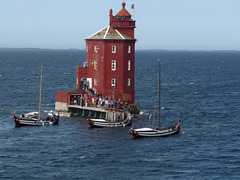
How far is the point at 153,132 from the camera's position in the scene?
7294 cm

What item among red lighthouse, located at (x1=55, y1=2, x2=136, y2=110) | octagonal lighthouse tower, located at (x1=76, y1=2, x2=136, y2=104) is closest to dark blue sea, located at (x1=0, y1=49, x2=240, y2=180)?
red lighthouse, located at (x1=55, y1=2, x2=136, y2=110)

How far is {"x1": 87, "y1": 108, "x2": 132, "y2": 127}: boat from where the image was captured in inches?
3110

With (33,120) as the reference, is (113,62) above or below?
above

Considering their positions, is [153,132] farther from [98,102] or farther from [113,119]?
[98,102]

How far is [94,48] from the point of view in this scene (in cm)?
9038

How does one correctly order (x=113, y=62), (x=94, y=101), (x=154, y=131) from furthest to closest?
(x=113, y=62) < (x=94, y=101) < (x=154, y=131)

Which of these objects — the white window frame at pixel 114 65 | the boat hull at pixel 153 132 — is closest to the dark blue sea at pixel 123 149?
the boat hull at pixel 153 132

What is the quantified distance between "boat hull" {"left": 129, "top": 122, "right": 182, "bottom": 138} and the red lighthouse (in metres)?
15.1

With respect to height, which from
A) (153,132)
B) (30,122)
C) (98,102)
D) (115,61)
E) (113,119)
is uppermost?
(115,61)

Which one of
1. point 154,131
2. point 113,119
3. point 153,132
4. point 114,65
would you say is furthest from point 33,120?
point 154,131

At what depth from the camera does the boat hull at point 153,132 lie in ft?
236

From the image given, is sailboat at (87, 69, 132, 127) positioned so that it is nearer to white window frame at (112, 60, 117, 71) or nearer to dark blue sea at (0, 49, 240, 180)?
dark blue sea at (0, 49, 240, 180)

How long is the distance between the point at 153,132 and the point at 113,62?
1900cm

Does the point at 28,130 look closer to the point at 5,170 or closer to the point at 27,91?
the point at 5,170
